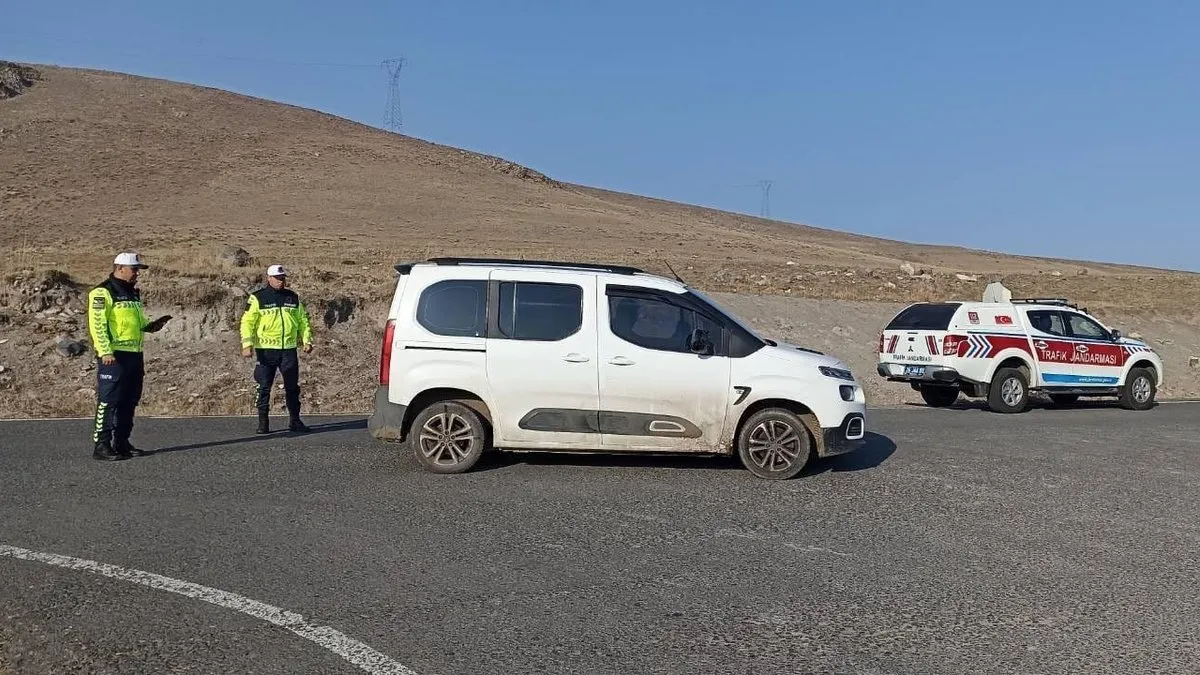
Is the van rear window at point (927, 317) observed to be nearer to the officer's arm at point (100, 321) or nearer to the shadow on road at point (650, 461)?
the shadow on road at point (650, 461)

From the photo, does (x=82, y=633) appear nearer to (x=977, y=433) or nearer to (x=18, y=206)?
(x=977, y=433)

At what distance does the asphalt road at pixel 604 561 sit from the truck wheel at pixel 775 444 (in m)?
0.28

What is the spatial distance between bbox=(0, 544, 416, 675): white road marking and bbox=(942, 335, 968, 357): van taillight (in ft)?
42.4

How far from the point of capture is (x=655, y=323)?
30.5 feet

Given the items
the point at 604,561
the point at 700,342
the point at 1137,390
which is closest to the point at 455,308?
the point at 700,342

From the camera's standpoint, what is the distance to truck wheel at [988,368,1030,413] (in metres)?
16.2

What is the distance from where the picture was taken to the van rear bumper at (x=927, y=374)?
16.3 m

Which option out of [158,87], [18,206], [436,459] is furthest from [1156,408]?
[158,87]

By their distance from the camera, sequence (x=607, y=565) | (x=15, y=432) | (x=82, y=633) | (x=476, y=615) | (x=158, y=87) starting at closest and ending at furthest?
1. (x=82, y=633)
2. (x=476, y=615)
3. (x=607, y=565)
4. (x=15, y=432)
5. (x=158, y=87)

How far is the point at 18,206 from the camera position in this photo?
2137 inches

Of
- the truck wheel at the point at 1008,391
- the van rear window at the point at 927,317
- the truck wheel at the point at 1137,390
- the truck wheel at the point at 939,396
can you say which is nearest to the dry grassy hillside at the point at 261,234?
the van rear window at the point at 927,317

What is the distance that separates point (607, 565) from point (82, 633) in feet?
9.47

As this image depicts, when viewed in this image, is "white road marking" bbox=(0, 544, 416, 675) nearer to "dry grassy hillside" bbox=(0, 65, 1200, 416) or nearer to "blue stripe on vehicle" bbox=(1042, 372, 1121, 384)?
"dry grassy hillside" bbox=(0, 65, 1200, 416)

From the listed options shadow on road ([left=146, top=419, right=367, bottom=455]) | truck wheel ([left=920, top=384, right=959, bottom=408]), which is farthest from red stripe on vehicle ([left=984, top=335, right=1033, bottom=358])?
shadow on road ([left=146, top=419, right=367, bottom=455])
